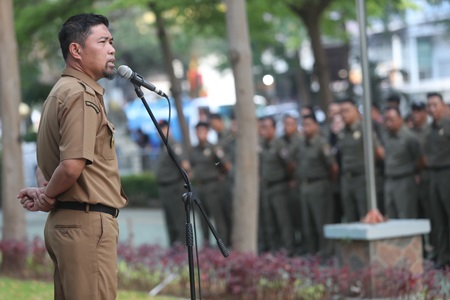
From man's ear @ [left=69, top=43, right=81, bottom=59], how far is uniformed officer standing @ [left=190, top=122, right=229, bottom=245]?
9.47 meters

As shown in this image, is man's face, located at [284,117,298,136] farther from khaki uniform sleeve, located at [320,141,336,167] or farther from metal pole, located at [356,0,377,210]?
metal pole, located at [356,0,377,210]

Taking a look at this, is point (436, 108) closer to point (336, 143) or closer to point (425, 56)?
point (336, 143)

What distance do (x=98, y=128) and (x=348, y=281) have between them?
3.98 meters

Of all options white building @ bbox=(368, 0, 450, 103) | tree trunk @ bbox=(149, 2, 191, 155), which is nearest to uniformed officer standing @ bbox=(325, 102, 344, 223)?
tree trunk @ bbox=(149, 2, 191, 155)

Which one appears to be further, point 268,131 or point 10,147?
point 268,131

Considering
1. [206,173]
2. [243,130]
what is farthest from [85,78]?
[206,173]

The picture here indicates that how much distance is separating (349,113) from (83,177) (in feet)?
26.2

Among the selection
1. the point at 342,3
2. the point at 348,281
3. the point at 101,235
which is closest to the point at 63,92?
the point at 101,235

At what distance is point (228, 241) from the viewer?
50.1 feet

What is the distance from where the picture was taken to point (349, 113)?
42.2ft

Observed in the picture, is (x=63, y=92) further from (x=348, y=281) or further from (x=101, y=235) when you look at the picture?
(x=348, y=281)

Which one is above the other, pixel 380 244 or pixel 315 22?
pixel 315 22

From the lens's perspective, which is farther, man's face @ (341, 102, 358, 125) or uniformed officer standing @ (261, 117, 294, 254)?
uniformed officer standing @ (261, 117, 294, 254)

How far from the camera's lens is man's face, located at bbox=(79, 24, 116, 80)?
5.35 m
